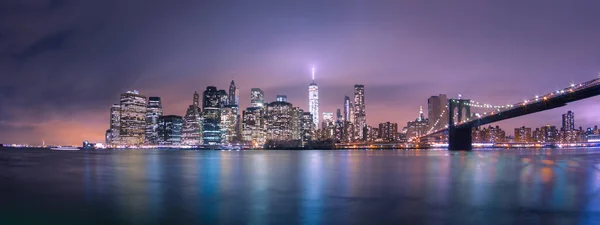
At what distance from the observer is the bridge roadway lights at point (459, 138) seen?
353 feet

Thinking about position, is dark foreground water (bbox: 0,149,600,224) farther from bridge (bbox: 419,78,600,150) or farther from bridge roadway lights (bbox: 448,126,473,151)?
bridge roadway lights (bbox: 448,126,473,151)

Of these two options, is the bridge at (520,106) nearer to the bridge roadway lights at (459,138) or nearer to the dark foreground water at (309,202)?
the bridge roadway lights at (459,138)

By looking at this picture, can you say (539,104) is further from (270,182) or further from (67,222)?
(67,222)

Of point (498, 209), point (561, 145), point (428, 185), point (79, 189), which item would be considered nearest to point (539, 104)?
point (428, 185)

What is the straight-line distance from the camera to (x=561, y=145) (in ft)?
600

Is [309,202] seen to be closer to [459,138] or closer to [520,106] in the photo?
[520,106]

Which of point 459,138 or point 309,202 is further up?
point 459,138

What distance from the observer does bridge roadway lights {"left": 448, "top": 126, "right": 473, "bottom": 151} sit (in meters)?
108

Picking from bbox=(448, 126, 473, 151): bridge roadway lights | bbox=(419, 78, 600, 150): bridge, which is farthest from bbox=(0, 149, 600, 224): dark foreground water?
bbox=(448, 126, 473, 151): bridge roadway lights

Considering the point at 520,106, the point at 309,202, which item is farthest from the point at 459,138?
the point at 309,202

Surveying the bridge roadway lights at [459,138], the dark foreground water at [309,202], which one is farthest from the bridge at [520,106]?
the dark foreground water at [309,202]

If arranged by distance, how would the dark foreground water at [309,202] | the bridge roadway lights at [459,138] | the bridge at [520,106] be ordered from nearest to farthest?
the dark foreground water at [309,202], the bridge at [520,106], the bridge roadway lights at [459,138]

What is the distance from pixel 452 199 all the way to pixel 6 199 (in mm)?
22108

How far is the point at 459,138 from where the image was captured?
356ft
